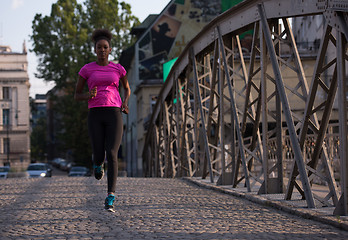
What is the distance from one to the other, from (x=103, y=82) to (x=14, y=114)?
301 feet

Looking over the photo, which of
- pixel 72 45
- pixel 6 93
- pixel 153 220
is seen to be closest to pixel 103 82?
pixel 153 220

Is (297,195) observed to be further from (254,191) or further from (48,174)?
(48,174)

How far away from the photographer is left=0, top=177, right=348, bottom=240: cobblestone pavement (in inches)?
254

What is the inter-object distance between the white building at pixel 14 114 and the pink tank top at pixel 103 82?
89396 millimetres

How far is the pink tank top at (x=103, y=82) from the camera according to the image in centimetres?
818

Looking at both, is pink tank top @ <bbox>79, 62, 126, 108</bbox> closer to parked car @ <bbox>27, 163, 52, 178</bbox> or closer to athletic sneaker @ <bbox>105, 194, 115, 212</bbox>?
athletic sneaker @ <bbox>105, 194, 115, 212</bbox>

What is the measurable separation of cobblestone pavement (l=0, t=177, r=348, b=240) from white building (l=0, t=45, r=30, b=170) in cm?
8733

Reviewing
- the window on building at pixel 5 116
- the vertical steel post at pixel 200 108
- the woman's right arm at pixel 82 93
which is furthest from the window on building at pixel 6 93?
the woman's right arm at pixel 82 93

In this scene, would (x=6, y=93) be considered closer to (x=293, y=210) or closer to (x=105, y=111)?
(x=105, y=111)

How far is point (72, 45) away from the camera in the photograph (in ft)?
207

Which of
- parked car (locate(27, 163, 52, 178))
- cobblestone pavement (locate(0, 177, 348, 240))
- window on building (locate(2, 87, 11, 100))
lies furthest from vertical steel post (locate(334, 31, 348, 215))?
window on building (locate(2, 87, 11, 100))

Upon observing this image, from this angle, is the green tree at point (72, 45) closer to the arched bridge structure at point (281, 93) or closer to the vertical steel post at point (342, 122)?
the arched bridge structure at point (281, 93)

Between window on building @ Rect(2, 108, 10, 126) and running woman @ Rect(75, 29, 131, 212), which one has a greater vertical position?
window on building @ Rect(2, 108, 10, 126)

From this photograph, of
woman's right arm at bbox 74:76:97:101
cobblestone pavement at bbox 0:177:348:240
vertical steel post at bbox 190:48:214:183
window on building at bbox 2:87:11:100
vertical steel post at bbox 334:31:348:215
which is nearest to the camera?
cobblestone pavement at bbox 0:177:348:240
